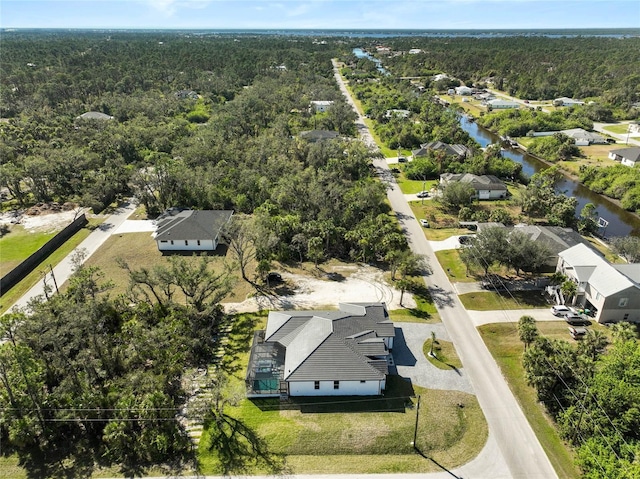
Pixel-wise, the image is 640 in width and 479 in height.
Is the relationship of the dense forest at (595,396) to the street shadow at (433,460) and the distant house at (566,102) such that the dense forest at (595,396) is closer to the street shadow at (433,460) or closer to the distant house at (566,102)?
the street shadow at (433,460)

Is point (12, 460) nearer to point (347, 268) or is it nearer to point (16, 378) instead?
point (16, 378)

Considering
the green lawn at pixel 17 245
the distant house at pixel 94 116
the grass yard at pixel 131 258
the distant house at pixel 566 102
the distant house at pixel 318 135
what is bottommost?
the grass yard at pixel 131 258

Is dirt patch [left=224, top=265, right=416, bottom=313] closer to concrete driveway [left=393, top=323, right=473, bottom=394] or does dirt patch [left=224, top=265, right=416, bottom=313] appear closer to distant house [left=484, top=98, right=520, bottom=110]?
concrete driveway [left=393, top=323, right=473, bottom=394]

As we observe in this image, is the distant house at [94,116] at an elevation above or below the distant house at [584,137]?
above

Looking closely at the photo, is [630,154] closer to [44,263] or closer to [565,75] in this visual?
[44,263]

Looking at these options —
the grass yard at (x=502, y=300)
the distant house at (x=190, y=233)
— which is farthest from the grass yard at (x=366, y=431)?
the distant house at (x=190, y=233)

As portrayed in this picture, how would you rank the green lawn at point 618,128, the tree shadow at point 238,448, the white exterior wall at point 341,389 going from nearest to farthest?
the tree shadow at point 238,448 < the white exterior wall at point 341,389 < the green lawn at point 618,128
